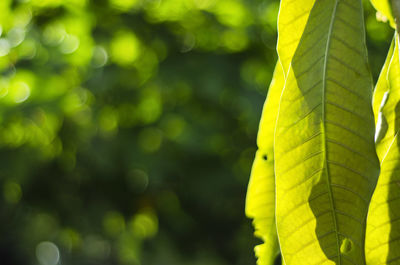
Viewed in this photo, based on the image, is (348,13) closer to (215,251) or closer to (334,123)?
(334,123)

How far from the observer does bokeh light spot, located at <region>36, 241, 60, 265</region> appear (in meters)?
4.06

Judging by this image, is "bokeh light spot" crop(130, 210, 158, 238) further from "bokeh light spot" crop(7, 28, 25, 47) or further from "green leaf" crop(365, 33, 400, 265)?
"green leaf" crop(365, 33, 400, 265)

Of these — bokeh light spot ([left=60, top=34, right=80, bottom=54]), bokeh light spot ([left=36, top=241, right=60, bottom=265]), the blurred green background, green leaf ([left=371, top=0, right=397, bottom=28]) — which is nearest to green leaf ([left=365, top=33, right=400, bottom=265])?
green leaf ([left=371, top=0, right=397, bottom=28])

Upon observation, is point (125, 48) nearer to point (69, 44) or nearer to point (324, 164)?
point (69, 44)

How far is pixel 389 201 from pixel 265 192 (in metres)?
0.13

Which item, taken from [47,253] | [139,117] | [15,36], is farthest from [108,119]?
[47,253]

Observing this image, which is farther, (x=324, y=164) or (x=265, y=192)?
(x=265, y=192)

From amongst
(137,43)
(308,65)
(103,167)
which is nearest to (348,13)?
(308,65)

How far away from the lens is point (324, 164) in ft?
1.86

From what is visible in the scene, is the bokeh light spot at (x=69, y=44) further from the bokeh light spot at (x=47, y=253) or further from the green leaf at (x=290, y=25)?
the green leaf at (x=290, y=25)

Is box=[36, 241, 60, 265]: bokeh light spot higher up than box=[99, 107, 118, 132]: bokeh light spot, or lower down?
higher up

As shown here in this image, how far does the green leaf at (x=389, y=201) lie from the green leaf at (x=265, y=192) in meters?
0.11

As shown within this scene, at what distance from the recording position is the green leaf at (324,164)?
558mm

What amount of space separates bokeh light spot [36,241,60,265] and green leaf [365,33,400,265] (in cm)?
360
